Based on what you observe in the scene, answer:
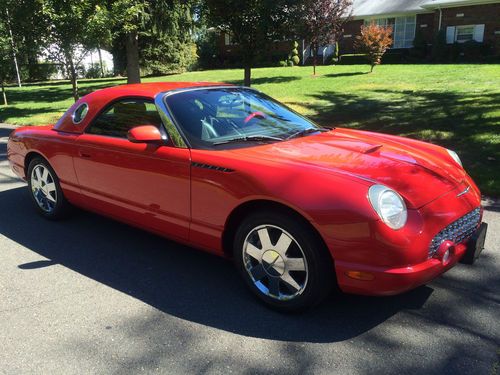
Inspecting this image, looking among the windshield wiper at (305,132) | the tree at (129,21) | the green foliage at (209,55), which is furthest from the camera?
the green foliage at (209,55)

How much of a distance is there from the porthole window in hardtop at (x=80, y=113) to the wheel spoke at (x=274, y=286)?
2.58 meters

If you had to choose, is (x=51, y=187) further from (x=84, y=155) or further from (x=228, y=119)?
(x=228, y=119)

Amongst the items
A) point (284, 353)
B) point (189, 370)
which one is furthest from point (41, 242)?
point (284, 353)

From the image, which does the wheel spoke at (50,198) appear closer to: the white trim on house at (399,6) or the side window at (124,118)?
the side window at (124,118)

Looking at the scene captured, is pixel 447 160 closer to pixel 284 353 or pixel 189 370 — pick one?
pixel 284 353

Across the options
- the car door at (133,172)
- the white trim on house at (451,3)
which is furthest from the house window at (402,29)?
the car door at (133,172)

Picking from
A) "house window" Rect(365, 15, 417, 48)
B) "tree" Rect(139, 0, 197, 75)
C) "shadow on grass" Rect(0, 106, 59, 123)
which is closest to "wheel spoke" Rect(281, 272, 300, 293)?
"shadow on grass" Rect(0, 106, 59, 123)

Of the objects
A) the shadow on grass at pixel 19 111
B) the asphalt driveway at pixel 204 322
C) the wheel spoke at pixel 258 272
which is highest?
the wheel spoke at pixel 258 272

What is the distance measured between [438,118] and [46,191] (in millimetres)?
7749

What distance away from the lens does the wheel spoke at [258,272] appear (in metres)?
3.24

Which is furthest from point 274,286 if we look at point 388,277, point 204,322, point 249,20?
point 249,20

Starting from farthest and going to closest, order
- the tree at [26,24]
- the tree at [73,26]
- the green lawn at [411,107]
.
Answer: the tree at [26,24] → the tree at [73,26] → the green lawn at [411,107]

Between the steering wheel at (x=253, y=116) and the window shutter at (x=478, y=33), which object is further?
the window shutter at (x=478, y=33)

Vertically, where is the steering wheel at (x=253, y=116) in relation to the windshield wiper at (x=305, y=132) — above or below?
above
